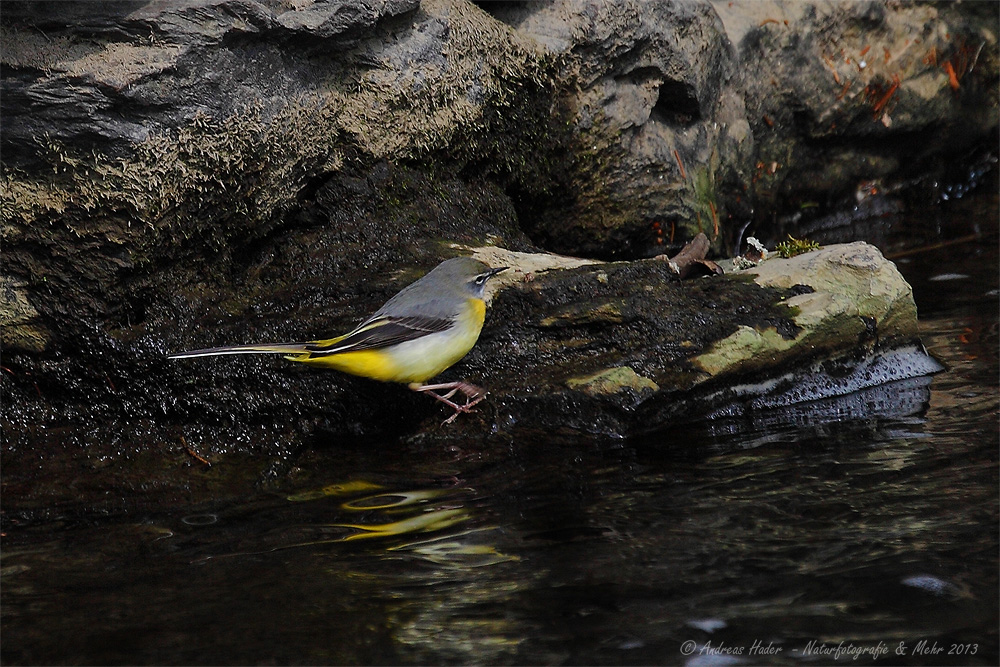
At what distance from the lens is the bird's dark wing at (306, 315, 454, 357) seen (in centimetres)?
577

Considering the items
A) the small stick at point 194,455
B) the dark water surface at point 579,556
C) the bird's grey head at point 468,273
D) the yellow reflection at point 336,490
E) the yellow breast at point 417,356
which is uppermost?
the bird's grey head at point 468,273

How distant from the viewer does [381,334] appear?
583cm

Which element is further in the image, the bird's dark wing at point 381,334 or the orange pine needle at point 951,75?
the orange pine needle at point 951,75

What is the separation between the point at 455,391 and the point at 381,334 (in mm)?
778

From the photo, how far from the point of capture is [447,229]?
7.43 meters

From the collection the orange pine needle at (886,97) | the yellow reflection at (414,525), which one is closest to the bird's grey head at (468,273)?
the yellow reflection at (414,525)

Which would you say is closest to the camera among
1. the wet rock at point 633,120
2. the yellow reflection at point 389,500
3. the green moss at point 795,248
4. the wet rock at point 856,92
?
the yellow reflection at point 389,500

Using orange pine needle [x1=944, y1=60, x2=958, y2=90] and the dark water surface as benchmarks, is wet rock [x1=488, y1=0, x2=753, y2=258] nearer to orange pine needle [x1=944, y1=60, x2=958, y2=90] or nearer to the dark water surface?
the dark water surface

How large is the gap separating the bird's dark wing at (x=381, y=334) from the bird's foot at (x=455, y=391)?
48cm

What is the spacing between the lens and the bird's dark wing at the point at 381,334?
5766 millimetres

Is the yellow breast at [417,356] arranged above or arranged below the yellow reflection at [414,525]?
above

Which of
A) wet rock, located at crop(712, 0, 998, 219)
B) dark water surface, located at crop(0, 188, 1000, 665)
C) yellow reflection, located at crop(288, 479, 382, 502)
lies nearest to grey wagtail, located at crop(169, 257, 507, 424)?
dark water surface, located at crop(0, 188, 1000, 665)

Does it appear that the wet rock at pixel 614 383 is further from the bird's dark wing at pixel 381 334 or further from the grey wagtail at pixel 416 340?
the bird's dark wing at pixel 381 334

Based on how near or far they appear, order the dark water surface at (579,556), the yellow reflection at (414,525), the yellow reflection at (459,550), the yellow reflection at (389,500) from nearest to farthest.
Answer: the dark water surface at (579,556), the yellow reflection at (459,550), the yellow reflection at (414,525), the yellow reflection at (389,500)
